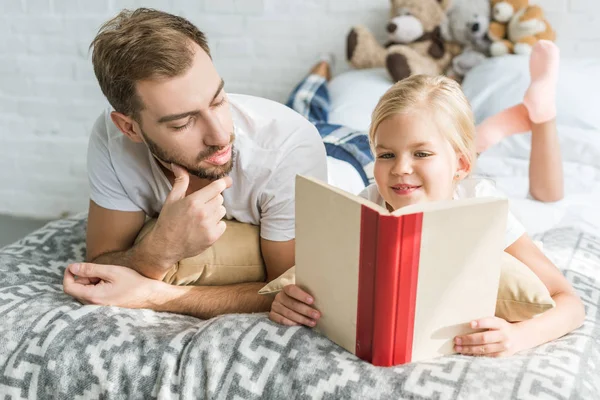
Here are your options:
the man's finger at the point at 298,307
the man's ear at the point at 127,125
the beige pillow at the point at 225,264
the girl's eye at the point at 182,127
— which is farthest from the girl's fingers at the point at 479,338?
the man's ear at the point at 127,125

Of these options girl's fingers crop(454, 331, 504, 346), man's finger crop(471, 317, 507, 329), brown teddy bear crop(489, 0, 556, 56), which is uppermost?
brown teddy bear crop(489, 0, 556, 56)

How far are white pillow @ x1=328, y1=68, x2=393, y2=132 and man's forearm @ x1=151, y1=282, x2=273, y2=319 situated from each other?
3.14ft

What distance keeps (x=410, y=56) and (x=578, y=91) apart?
0.56 m

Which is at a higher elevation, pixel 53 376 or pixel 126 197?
pixel 126 197

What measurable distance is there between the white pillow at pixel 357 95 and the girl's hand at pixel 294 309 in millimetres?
1122

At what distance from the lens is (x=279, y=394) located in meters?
1.05

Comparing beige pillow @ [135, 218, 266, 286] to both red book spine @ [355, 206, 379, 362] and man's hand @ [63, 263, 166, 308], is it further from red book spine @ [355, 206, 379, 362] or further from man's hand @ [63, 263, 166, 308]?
red book spine @ [355, 206, 379, 362]

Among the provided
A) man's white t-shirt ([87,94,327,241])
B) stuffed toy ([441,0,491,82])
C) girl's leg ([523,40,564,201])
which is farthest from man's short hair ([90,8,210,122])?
stuffed toy ([441,0,491,82])

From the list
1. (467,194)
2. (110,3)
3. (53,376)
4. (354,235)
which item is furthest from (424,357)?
(110,3)

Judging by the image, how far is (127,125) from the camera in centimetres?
144

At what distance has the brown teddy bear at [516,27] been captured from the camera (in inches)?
89.4

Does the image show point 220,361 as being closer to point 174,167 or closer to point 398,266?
point 398,266

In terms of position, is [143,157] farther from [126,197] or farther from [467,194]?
[467,194]

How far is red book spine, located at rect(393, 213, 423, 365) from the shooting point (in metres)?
0.91
